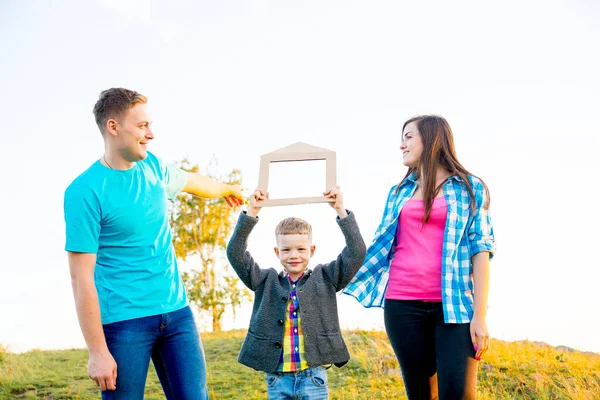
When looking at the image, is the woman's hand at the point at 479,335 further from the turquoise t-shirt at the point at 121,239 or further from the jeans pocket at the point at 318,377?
the turquoise t-shirt at the point at 121,239

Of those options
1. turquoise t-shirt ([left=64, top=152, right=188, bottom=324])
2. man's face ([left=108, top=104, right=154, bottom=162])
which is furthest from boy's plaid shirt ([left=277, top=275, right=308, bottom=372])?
man's face ([left=108, top=104, right=154, bottom=162])

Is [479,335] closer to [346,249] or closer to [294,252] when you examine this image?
[346,249]

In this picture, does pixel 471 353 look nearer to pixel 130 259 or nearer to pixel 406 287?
pixel 406 287

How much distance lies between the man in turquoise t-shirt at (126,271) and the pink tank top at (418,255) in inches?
53.6

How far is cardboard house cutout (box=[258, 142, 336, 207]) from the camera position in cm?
386

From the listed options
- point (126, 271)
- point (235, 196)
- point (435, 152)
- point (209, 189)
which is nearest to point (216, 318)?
point (235, 196)

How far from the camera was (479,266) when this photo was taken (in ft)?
13.0

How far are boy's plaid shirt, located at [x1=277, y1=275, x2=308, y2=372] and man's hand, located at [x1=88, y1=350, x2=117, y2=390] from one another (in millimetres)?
1060

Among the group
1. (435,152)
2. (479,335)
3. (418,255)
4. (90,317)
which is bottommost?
(479,335)

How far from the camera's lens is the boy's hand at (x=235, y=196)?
4426mm

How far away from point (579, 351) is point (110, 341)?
317 inches

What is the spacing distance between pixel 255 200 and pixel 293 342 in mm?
947

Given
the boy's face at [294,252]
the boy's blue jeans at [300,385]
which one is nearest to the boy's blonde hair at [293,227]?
the boy's face at [294,252]

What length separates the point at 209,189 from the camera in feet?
14.0
